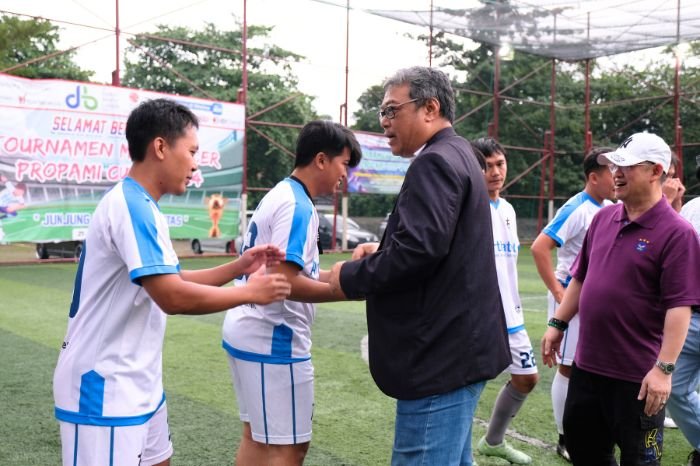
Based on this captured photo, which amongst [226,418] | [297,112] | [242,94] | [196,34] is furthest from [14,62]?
[226,418]

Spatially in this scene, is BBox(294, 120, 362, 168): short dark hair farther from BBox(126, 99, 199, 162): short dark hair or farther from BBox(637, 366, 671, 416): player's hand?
BBox(637, 366, 671, 416): player's hand

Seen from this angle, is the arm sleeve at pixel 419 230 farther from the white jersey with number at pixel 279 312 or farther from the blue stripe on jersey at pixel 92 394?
the blue stripe on jersey at pixel 92 394

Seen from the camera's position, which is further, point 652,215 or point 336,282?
point 652,215

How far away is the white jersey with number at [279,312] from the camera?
295 cm

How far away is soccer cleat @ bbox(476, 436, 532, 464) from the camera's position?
14.0ft

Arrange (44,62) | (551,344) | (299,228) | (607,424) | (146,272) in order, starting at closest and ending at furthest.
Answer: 1. (146,272)
2. (299,228)
3. (607,424)
4. (551,344)
5. (44,62)

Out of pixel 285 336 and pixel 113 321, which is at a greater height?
pixel 113 321

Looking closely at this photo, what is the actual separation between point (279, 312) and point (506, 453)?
200 cm

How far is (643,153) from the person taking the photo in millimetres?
2984

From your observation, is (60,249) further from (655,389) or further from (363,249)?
(655,389)

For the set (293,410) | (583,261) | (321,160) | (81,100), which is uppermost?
(81,100)

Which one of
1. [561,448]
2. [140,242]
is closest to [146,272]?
[140,242]

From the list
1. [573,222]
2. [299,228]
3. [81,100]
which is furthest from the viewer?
[81,100]

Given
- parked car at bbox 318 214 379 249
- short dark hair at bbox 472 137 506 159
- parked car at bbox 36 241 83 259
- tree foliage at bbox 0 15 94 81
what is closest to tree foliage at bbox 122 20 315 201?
tree foliage at bbox 0 15 94 81
